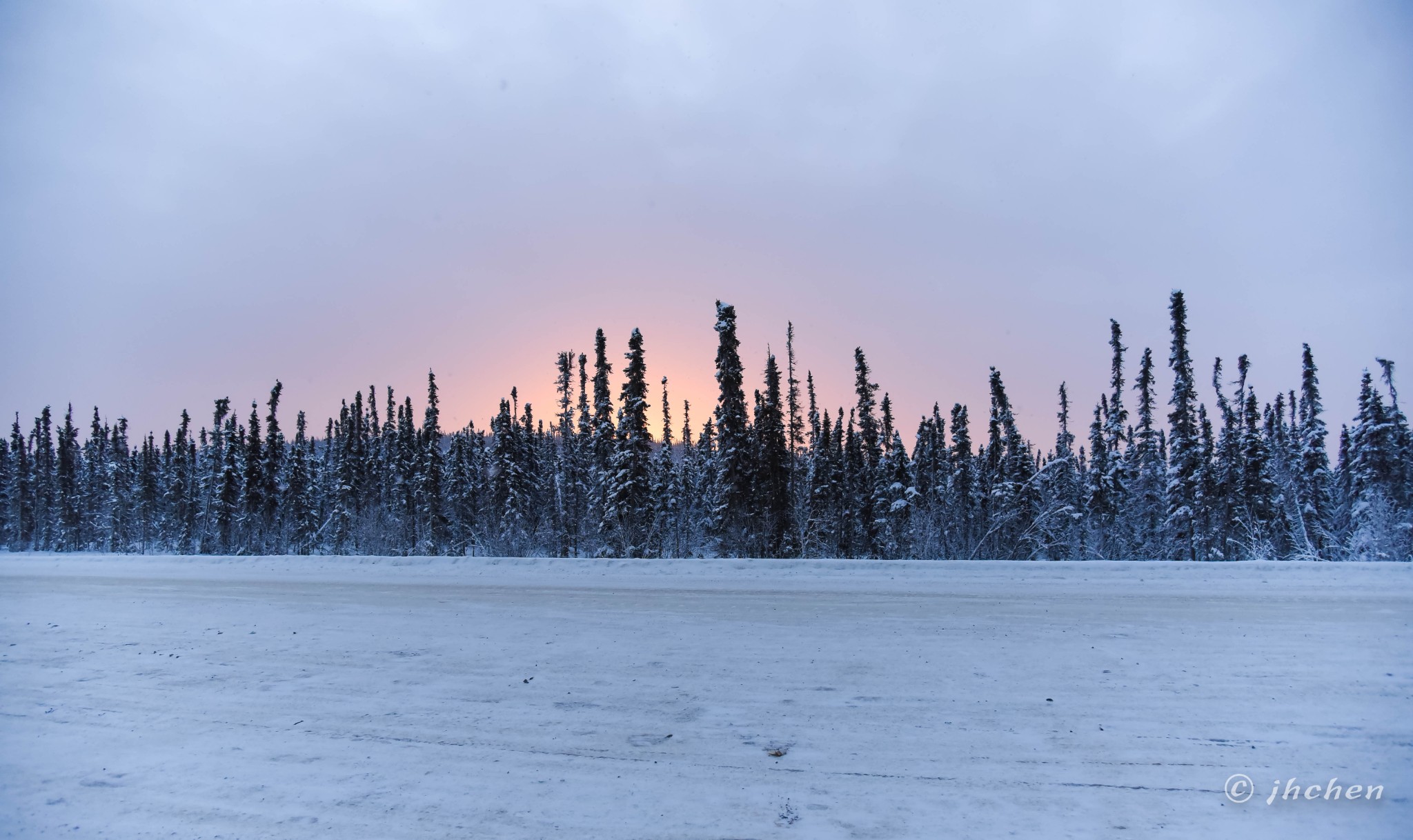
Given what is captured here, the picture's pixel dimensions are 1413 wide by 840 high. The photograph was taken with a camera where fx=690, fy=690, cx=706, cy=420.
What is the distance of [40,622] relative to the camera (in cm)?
1050

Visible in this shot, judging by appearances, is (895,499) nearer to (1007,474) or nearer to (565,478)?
(1007,474)

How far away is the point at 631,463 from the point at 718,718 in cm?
3340

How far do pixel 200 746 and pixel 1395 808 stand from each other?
7.84 m

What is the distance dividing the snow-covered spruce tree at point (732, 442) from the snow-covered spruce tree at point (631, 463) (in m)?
4.50

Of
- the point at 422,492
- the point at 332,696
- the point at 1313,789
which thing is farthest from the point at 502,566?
the point at 422,492

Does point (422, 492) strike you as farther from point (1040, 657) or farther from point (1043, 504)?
point (1040, 657)

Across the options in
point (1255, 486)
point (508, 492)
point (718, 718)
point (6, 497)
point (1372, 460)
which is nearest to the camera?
point (718, 718)

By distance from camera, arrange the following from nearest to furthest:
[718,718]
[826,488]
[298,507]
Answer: [718,718] → [826,488] → [298,507]

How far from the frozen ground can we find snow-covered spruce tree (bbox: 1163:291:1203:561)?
3484 centimetres

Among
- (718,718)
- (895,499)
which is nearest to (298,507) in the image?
(895,499)

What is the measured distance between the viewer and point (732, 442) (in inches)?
1505

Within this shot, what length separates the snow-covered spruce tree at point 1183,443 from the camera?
133 feet

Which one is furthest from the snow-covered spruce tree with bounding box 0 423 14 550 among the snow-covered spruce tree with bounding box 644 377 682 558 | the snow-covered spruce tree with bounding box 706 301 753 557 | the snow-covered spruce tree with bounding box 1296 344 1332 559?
the snow-covered spruce tree with bounding box 1296 344 1332 559

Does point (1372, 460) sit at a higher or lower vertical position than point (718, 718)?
higher
